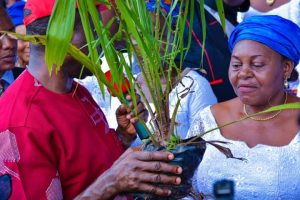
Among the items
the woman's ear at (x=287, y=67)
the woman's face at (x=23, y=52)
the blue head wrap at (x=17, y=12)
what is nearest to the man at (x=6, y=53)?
the woman's face at (x=23, y=52)

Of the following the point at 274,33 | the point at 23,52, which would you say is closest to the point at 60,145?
the point at 274,33

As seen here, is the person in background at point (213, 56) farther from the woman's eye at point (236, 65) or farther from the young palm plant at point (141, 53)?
the young palm plant at point (141, 53)

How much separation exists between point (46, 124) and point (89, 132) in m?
0.23

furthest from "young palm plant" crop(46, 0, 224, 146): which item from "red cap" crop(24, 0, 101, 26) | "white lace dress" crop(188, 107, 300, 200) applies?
"white lace dress" crop(188, 107, 300, 200)

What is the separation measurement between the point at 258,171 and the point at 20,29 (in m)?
2.79

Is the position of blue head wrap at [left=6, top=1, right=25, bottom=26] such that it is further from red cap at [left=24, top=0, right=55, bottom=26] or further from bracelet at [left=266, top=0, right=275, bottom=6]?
red cap at [left=24, top=0, right=55, bottom=26]

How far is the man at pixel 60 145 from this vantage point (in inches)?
94.6

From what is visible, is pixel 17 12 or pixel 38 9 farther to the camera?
pixel 17 12

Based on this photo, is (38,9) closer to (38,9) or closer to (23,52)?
(38,9)

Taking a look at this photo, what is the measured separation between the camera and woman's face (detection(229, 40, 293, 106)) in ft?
11.3

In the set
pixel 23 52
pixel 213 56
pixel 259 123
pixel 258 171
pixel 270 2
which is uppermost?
pixel 270 2

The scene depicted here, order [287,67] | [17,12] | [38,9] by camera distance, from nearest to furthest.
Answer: [38,9] < [287,67] < [17,12]

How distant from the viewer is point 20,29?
17.9ft

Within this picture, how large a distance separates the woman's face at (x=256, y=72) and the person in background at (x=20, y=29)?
2166 millimetres
